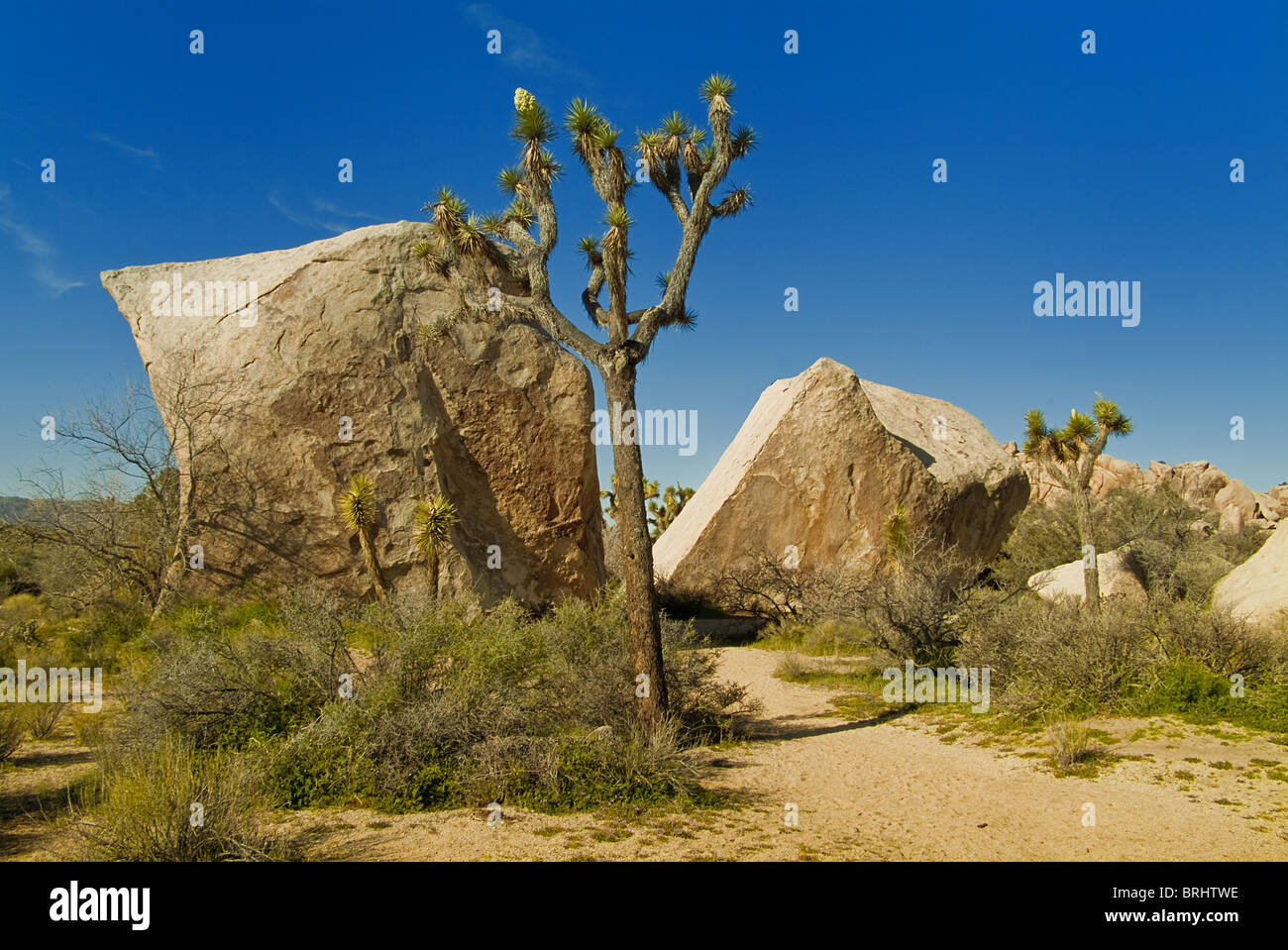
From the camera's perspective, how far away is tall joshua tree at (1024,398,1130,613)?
42.6 ft

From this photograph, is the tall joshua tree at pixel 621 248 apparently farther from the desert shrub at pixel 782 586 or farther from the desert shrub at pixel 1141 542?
the desert shrub at pixel 1141 542

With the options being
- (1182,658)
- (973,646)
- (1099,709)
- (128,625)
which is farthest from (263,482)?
(1182,658)

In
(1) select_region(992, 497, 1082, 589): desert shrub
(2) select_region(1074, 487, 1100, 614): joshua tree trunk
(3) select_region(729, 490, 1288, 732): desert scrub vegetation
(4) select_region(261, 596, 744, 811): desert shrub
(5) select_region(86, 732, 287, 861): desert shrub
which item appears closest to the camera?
(5) select_region(86, 732, 287, 861): desert shrub

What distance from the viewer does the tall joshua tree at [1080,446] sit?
42.6 feet

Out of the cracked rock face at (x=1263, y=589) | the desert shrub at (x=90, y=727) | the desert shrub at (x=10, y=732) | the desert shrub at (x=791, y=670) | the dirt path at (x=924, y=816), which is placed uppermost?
the cracked rock face at (x=1263, y=589)

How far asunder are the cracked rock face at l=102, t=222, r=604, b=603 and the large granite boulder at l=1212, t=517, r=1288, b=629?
11871 millimetres

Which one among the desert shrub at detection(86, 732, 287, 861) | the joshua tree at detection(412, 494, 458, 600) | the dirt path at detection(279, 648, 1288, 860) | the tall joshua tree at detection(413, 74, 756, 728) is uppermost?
the tall joshua tree at detection(413, 74, 756, 728)

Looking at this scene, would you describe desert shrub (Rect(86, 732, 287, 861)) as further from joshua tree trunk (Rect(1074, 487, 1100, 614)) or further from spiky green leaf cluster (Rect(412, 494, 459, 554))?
joshua tree trunk (Rect(1074, 487, 1100, 614))

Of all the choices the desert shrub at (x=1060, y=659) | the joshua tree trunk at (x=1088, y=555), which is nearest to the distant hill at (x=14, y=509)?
the desert shrub at (x=1060, y=659)

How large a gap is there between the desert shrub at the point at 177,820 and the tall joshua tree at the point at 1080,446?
1255cm

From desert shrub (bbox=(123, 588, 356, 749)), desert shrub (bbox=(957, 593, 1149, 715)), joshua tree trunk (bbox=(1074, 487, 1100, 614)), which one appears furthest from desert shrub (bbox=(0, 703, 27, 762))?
joshua tree trunk (bbox=(1074, 487, 1100, 614))

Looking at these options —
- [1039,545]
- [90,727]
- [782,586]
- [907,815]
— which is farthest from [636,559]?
[1039,545]

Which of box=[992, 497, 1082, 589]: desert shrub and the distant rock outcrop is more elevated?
the distant rock outcrop

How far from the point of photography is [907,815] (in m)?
6.22
